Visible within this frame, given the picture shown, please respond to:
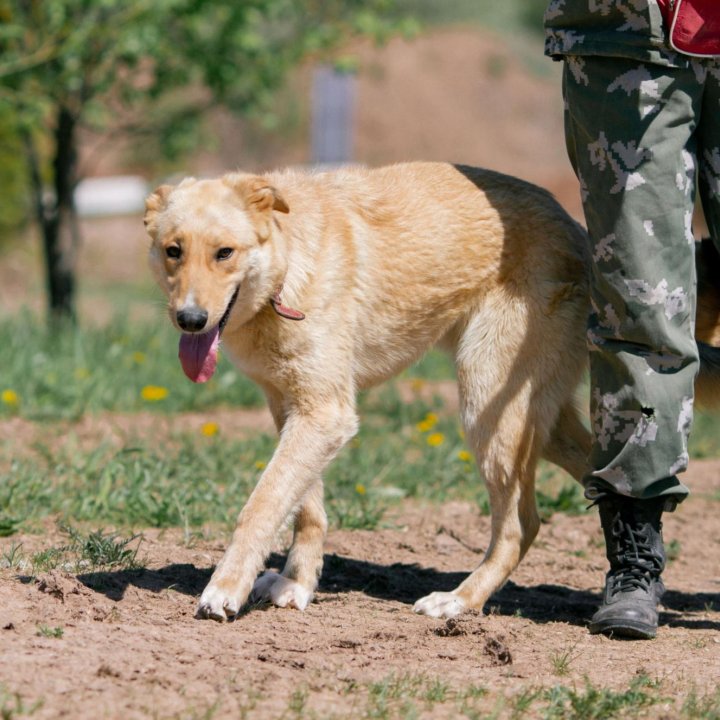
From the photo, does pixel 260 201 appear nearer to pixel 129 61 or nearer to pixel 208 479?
pixel 208 479

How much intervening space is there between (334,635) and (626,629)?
0.96 m

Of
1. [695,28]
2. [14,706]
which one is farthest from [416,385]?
[14,706]

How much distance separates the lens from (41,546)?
13.8 feet

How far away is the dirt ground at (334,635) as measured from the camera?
2.79 m

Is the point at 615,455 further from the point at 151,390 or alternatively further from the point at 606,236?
the point at 151,390

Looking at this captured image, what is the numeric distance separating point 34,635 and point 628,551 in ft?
6.31

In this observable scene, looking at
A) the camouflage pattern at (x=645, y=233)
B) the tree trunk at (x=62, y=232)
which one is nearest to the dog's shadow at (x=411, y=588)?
the camouflage pattern at (x=645, y=233)

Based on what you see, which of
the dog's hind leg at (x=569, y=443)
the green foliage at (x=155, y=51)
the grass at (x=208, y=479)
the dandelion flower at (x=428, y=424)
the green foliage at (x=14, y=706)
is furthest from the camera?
the green foliage at (x=155, y=51)

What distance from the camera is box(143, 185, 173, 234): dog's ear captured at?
3.97m

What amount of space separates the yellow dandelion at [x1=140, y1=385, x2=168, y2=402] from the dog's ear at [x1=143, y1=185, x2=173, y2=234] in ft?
7.67

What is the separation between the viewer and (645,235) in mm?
3596

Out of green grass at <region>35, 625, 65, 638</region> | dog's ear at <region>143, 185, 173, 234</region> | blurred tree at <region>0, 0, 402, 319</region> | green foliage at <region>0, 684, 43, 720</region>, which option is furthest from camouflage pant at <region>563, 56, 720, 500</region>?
blurred tree at <region>0, 0, 402, 319</region>

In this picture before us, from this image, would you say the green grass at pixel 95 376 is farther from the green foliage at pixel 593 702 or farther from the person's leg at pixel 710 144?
the green foliage at pixel 593 702

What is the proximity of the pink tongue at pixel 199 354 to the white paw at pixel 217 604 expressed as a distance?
0.70 metres
